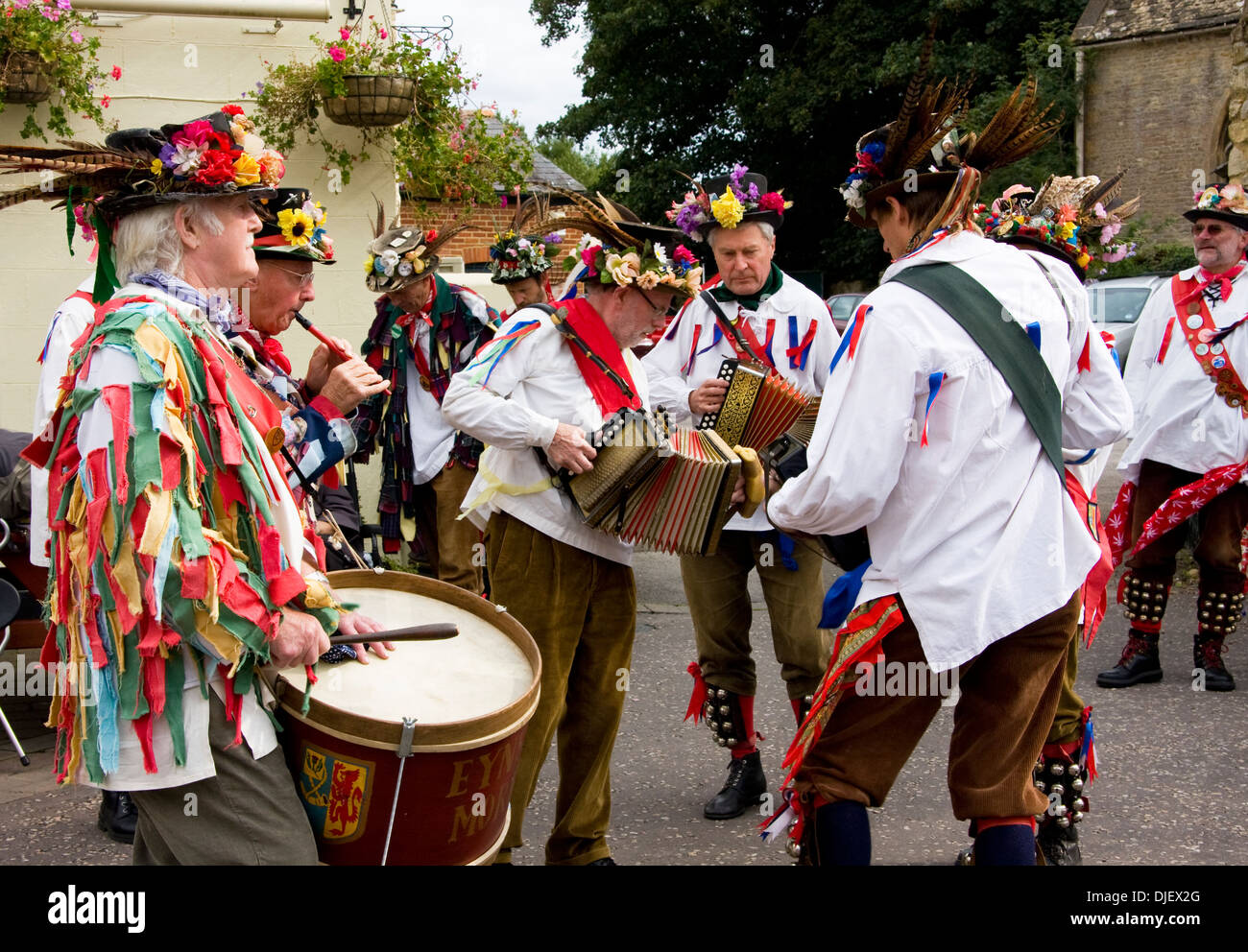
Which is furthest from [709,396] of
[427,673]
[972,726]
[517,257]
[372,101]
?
[372,101]

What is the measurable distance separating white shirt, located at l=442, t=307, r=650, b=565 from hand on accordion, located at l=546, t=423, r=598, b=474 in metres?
0.03

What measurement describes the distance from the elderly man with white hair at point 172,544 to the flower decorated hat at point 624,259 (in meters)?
1.42

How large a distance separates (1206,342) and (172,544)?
5252 millimetres

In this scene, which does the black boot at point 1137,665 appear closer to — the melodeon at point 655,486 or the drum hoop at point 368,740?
the melodeon at point 655,486

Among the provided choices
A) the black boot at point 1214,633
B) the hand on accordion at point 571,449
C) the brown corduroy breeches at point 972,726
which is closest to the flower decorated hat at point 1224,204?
the black boot at point 1214,633

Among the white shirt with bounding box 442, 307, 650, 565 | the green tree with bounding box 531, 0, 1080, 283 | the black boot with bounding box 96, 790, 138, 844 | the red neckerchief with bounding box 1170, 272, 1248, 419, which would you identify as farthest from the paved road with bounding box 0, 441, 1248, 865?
the green tree with bounding box 531, 0, 1080, 283

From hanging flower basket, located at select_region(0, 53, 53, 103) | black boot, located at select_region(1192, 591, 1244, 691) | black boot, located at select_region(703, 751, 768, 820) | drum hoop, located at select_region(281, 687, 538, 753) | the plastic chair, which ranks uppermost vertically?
hanging flower basket, located at select_region(0, 53, 53, 103)

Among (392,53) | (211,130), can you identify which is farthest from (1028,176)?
(211,130)

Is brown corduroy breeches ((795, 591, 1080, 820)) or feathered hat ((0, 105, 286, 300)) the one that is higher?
feathered hat ((0, 105, 286, 300))

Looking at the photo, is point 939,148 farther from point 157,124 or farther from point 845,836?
point 157,124

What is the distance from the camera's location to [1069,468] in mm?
3969

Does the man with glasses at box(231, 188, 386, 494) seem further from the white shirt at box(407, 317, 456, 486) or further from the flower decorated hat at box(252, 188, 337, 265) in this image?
the white shirt at box(407, 317, 456, 486)

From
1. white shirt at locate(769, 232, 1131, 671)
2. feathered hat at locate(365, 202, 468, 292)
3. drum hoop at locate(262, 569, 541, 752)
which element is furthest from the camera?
feathered hat at locate(365, 202, 468, 292)

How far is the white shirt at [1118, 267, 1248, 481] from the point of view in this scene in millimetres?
5773
